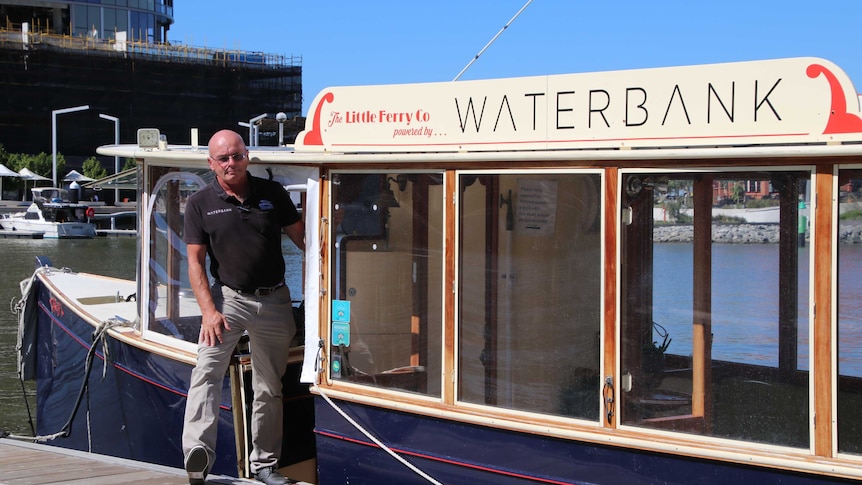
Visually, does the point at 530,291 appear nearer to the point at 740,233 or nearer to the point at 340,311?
the point at 740,233

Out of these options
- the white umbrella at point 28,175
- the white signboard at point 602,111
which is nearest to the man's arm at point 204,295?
the white signboard at point 602,111

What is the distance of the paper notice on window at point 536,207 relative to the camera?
4836 mm

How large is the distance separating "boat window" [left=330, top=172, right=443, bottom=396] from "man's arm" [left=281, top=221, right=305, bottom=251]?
257 millimetres

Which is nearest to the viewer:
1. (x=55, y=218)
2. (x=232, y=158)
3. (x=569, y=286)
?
(x=569, y=286)

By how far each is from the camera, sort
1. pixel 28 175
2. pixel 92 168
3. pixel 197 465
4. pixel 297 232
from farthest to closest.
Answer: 1. pixel 92 168
2. pixel 28 175
3. pixel 297 232
4. pixel 197 465

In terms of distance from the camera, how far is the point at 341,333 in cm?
555

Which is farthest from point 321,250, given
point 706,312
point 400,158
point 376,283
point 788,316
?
point 788,316

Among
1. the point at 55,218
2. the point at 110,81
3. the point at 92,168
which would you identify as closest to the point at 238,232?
the point at 55,218

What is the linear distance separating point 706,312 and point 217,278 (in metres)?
2.58

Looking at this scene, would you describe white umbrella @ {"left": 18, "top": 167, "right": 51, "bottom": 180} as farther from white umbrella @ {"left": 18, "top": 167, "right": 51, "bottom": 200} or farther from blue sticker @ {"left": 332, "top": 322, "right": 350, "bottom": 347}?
blue sticker @ {"left": 332, "top": 322, "right": 350, "bottom": 347}

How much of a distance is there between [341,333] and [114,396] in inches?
93.6

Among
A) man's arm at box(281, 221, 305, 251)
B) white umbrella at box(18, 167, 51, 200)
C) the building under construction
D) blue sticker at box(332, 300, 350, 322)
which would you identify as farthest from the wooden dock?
the building under construction

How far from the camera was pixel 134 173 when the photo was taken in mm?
7293

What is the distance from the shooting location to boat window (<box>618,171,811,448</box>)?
171 inches
